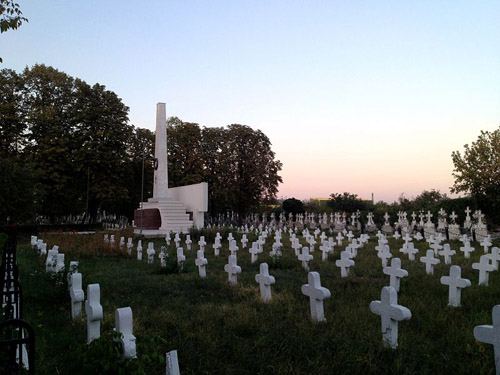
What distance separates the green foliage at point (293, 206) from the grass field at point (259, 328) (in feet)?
124

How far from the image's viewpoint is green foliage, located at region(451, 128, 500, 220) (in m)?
29.5

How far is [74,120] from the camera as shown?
30.2 metres

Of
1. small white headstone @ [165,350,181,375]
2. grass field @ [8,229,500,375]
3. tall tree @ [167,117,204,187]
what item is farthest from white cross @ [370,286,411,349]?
tall tree @ [167,117,204,187]

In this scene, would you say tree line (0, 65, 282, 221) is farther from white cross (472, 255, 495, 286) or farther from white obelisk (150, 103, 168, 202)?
white cross (472, 255, 495, 286)

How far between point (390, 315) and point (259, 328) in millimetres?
1646

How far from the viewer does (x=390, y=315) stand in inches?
176

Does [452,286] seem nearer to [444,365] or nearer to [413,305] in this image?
[413,305]

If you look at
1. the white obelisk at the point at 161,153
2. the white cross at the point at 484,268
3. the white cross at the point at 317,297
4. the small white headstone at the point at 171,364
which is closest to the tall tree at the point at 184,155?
the white obelisk at the point at 161,153

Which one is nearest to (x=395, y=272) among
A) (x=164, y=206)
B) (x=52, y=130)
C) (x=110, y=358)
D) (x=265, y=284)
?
(x=265, y=284)

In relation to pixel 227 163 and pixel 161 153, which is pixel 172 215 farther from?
pixel 227 163

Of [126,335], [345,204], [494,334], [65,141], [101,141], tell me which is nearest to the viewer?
[126,335]

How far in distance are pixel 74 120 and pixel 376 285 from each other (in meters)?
28.7

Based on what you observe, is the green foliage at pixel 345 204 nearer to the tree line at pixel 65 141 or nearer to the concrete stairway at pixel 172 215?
the tree line at pixel 65 141

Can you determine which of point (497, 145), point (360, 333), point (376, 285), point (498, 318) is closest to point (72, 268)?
point (360, 333)
